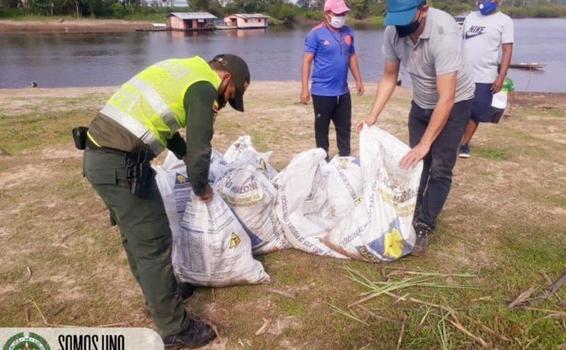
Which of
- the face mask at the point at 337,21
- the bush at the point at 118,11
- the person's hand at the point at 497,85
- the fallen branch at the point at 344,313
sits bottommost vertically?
the fallen branch at the point at 344,313

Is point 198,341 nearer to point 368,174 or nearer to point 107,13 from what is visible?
point 368,174

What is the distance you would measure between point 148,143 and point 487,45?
347 centimetres

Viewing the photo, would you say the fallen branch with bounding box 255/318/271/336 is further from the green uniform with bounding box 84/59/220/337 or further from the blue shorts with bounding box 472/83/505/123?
the blue shorts with bounding box 472/83/505/123

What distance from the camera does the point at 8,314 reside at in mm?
2346

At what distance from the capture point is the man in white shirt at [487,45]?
4.08m

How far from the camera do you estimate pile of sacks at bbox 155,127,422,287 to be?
2387 mm

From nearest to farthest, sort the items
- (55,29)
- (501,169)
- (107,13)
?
(501,169) < (55,29) < (107,13)

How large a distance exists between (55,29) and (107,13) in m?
11.2

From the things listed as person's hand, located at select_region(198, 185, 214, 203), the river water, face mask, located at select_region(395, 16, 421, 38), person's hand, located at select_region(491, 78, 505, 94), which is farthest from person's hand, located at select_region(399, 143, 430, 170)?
the river water

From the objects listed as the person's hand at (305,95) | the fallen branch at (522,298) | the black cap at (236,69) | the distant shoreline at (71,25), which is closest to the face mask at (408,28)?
the black cap at (236,69)

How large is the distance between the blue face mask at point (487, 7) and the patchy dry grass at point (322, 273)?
4.86 feet

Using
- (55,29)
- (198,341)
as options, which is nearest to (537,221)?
(198,341)

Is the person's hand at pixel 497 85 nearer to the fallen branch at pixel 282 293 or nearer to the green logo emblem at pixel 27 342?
the fallen branch at pixel 282 293

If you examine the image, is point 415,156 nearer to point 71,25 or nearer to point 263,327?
point 263,327
